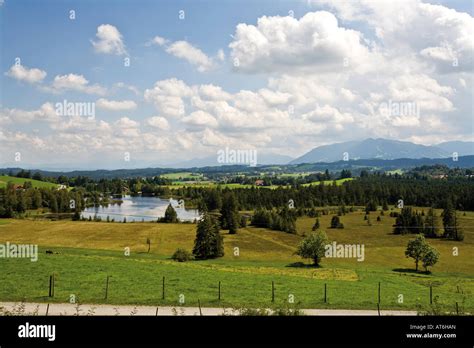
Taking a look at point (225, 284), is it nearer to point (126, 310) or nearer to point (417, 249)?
point (126, 310)

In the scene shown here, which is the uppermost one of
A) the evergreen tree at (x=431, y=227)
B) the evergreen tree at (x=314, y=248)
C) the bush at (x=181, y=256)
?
the evergreen tree at (x=314, y=248)

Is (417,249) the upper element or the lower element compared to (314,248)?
lower

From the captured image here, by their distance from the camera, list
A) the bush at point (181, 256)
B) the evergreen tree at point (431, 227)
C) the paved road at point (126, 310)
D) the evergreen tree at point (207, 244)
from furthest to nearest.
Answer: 1. the evergreen tree at point (431, 227)
2. the evergreen tree at point (207, 244)
3. the bush at point (181, 256)
4. the paved road at point (126, 310)

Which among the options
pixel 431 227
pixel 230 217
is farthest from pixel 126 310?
pixel 431 227

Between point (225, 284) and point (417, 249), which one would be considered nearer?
point (225, 284)

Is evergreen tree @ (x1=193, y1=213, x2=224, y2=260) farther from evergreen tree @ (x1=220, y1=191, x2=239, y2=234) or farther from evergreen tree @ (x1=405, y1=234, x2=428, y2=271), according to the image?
evergreen tree @ (x1=220, y1=191, x2=239, y2=234)

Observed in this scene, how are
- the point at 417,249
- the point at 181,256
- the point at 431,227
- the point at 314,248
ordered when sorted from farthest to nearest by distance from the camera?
the point at 431,227, the point at 417,249, the point at 181,256, the point at 314,248

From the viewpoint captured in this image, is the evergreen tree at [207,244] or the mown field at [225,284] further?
the evergreen tree at [207,244]

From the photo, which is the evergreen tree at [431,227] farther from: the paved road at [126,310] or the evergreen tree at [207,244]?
the paved road at [126,310]

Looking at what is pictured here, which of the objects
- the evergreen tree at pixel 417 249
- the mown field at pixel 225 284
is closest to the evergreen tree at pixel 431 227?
the mown field at pixel 225 284

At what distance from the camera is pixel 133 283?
106ft

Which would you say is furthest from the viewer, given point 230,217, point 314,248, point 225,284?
point 230,217
